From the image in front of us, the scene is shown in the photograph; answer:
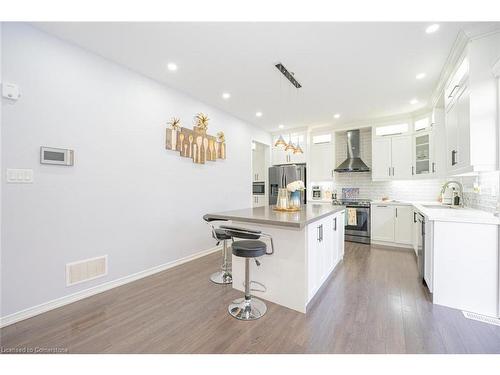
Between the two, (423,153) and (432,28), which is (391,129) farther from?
(432,28)

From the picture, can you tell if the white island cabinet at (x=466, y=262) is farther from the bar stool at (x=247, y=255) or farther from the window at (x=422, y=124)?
the window at (x=422, y=124)

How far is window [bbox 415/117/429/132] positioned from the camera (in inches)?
158

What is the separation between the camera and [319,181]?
545 cm

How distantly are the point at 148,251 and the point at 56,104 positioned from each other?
1942mm

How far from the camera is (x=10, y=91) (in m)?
1.85

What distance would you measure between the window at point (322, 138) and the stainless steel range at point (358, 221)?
5.57 ft

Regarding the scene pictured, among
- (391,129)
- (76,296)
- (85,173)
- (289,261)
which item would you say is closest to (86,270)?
(76,296)

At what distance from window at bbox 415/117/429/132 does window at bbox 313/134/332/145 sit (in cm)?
168

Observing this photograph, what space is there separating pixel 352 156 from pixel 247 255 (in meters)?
4.21

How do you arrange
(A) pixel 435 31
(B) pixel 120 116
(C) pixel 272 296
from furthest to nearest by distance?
(B) pixel 120 116 < (C) pixel 272 296 < (A) pixel 435 31

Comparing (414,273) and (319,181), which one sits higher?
(319,181)

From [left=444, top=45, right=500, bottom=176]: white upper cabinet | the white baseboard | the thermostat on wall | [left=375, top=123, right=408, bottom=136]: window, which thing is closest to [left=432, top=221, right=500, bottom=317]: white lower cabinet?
[left=444, top=45, right=500, bottom=176]: white upper cabinet
